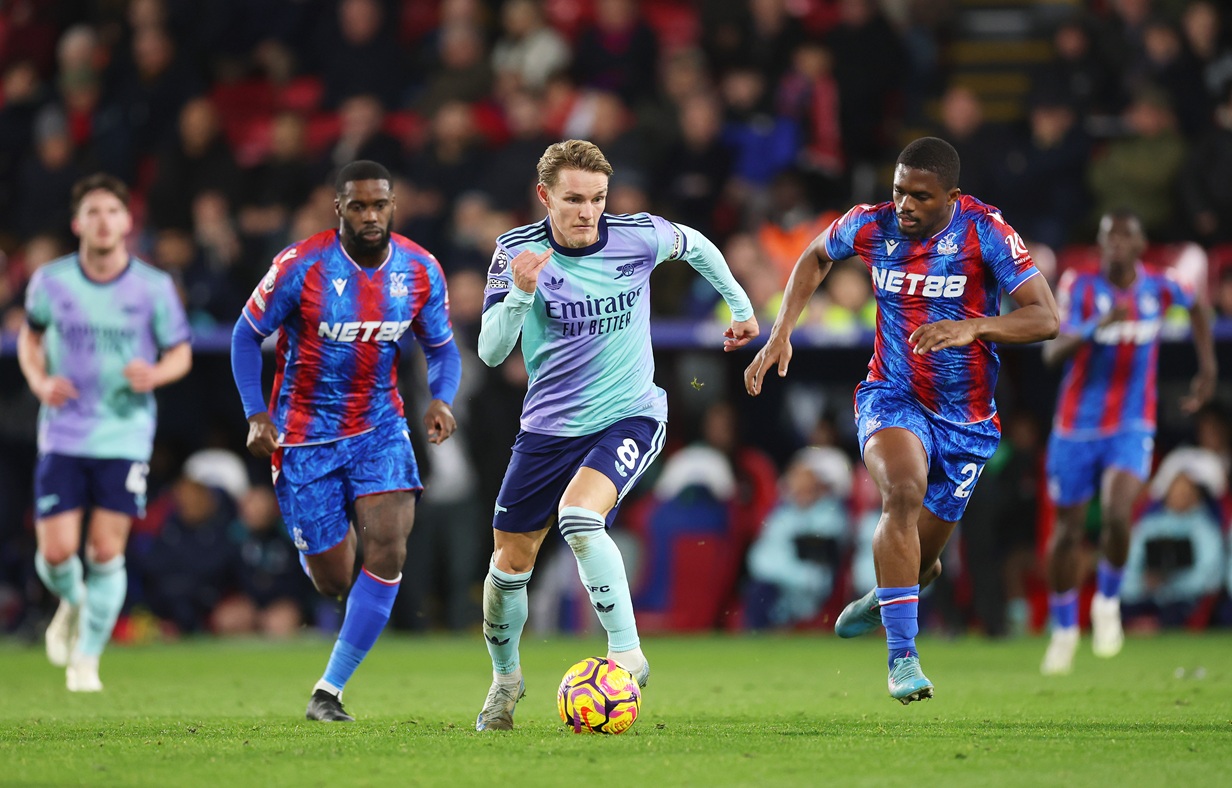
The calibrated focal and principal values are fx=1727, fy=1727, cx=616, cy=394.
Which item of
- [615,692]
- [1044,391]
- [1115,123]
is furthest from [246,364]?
[1115,123]

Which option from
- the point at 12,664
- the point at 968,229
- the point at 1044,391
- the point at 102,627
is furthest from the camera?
the point at 1044,391

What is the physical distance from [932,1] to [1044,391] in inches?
197

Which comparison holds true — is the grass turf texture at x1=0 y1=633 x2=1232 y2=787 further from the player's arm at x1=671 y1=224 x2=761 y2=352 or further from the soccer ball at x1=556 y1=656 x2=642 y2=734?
the player's arm at x1=671 y1=224 x2=761 y2=352

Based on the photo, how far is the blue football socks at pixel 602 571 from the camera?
7516mm

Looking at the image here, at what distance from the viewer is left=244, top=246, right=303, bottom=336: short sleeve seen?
8578 millimetres

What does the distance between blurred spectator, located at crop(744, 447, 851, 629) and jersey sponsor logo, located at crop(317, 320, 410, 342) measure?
682 centimetres

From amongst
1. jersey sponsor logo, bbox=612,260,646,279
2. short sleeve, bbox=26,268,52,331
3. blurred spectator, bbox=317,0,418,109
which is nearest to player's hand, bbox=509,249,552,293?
jersey sponsor logo, bbox=612,260,646,279

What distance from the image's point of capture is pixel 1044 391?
50.7 ft

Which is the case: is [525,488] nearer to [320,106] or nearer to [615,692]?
[615,692]

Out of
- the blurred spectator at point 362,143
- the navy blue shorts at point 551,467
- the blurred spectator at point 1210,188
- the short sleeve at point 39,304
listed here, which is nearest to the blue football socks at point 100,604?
the short sleeve at point 39,304

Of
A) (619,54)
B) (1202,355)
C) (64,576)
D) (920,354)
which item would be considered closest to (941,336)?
(920,354)

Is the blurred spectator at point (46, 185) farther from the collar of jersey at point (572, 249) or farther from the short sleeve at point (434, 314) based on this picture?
the collar of jersey at point (572, 249)

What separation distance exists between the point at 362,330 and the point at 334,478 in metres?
0.77

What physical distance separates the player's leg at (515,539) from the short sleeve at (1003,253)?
7.02ft
